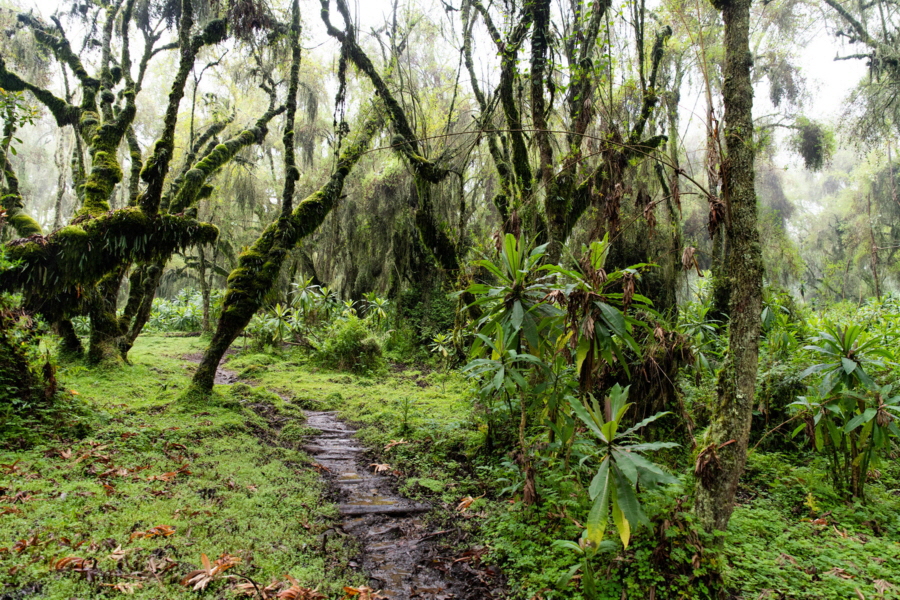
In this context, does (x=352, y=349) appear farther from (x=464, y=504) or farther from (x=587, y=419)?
(x=587, y=419)

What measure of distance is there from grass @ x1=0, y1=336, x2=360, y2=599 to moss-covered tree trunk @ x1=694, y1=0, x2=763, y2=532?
6.46 ft

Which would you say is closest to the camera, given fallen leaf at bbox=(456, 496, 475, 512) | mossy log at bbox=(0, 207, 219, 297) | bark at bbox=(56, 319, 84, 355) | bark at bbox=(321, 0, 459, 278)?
fallen leaf at bbox=(456, 496, 475, 512)

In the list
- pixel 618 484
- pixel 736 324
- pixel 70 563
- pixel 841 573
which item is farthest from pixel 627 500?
pixel 70 563

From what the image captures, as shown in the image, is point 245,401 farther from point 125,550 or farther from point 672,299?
point 672,299

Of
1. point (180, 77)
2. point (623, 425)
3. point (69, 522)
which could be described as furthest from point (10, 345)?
point (623, 425)

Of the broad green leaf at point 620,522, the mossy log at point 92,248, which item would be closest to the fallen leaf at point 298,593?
the broad green leaf at point 620,522

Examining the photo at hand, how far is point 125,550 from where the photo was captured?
2.07m

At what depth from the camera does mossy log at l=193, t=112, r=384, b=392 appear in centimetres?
518

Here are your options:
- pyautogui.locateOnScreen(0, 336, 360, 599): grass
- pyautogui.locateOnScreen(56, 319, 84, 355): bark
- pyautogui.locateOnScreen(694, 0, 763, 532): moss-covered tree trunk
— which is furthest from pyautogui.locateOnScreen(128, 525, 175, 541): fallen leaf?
pyautogui.locateOnScreen(56, 319, 84, 355): bark

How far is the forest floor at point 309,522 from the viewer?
2.05 meters

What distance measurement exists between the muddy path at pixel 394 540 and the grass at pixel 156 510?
15cm

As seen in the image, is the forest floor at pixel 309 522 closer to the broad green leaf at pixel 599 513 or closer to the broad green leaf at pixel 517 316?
the broad green leaf at pixel 599 513

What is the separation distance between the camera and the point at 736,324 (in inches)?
90.3

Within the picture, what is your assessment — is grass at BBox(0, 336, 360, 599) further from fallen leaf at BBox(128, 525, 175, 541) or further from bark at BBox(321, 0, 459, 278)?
bark at BBox(321, 0, 459, 278)
